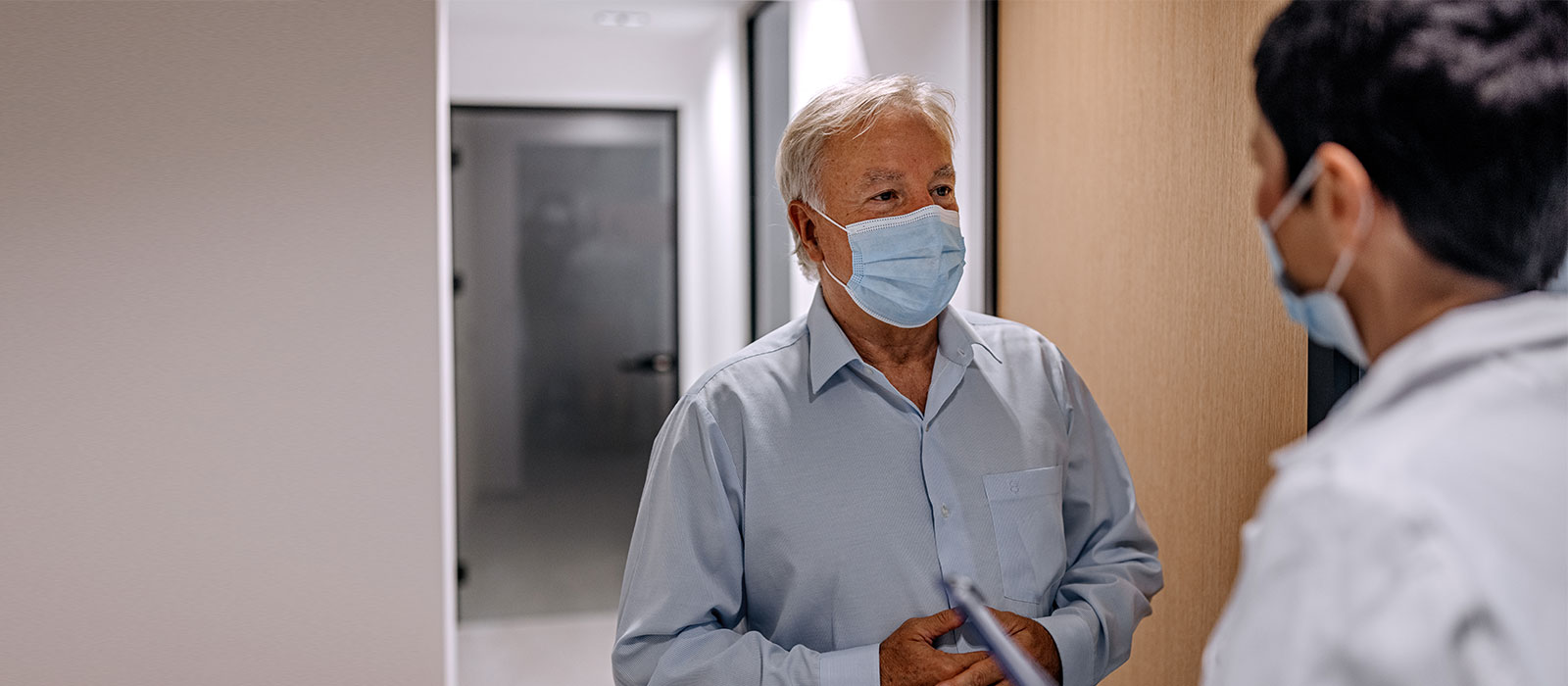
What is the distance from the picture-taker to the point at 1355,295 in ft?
2.20

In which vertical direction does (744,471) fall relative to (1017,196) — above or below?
below

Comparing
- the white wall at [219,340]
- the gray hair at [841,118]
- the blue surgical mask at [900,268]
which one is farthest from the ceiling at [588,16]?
the blue surgical mask at [900,268]

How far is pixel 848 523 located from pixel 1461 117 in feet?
2.72

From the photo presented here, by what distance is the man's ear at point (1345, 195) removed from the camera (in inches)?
24.9

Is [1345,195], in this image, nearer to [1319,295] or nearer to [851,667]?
[1319,295]

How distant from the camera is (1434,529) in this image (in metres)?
0.51

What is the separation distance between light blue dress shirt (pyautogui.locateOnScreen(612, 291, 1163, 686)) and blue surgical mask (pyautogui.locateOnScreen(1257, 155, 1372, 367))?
2.08 feet

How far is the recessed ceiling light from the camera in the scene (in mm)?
3861

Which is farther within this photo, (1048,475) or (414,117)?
(414,117)

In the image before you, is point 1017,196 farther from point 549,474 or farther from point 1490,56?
point 549,474

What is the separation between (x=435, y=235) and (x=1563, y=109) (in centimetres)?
200

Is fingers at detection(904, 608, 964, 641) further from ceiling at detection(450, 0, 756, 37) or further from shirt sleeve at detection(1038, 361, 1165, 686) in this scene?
ceiling at detection(450, 0, 756, 37)

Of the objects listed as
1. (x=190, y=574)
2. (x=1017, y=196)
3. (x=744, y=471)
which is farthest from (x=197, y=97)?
(x=1017, y=196)

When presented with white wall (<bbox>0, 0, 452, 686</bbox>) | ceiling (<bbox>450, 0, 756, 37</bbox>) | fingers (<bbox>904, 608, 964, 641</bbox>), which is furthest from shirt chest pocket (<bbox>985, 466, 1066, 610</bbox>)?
ceiling (<bbox>450, 0, 756, 37</bbox>)
